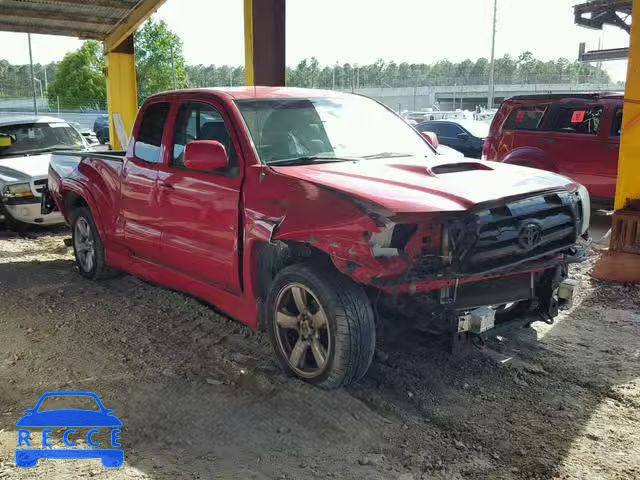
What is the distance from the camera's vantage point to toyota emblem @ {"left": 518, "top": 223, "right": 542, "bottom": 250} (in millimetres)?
3654

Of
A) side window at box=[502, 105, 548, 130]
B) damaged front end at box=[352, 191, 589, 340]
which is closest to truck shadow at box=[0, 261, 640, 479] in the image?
damaged front end at box=[352, 191, 589, 340]

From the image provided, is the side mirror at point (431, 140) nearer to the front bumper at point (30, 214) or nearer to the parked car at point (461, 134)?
the front bumper at point (30, 214)

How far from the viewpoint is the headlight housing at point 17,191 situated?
28.6 feet

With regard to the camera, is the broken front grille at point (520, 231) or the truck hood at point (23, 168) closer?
the broken front grille at point (520, 231)

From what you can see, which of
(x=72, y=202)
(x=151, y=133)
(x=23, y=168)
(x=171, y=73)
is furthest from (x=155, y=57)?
(x=151, y=133)

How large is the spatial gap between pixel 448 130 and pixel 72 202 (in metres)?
12.7

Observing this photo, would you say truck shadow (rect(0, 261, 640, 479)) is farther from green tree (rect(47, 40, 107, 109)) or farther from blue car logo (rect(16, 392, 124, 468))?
green tree (rect(47, 40, 107, 109))

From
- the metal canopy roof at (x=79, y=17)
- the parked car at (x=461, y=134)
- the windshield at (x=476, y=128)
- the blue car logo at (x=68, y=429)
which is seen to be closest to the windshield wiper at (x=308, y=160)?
the blue car logo at (x=68, y=429)

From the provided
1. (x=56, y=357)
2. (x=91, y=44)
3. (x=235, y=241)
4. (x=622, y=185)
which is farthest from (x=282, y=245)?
(x=91, y=44)

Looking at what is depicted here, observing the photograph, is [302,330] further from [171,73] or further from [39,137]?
[171,73]

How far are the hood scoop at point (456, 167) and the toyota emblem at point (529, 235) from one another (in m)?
0.70

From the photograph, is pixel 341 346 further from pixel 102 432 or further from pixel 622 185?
pixel 622 185

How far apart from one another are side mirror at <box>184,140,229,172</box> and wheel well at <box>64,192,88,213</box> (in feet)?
9.57

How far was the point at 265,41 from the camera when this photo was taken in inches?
307
